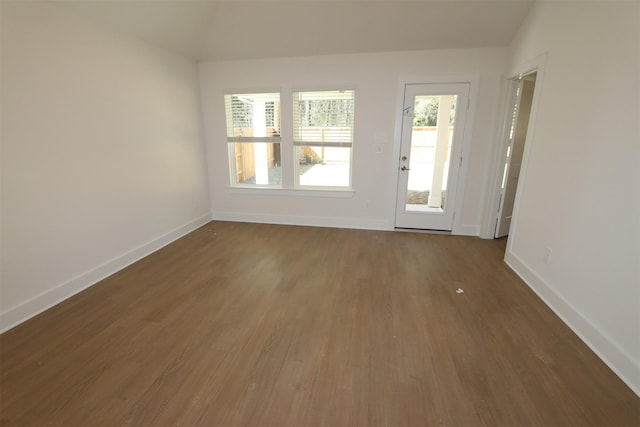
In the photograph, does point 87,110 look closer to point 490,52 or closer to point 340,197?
point 340,197

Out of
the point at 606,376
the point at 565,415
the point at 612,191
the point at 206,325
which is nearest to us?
the point at 565,415

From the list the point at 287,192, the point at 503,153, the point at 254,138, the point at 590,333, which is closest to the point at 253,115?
the point at 254,138

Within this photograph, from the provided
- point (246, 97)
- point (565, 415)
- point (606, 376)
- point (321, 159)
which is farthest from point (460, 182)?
point (246, 97)

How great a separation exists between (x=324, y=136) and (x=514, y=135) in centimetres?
252

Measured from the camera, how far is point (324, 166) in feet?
14.7

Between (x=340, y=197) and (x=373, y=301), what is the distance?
220 centimetres

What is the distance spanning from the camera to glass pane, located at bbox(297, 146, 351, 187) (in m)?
4.39

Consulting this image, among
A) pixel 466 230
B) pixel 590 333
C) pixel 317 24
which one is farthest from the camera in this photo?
pixel 466 230

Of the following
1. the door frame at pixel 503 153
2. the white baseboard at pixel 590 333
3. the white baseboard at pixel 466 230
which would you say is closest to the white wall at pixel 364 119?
the white baseboard at pixel 466 230

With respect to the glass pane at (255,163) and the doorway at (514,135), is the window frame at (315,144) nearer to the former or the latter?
the glass pane at (255,163)

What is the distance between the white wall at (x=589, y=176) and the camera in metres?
1.81

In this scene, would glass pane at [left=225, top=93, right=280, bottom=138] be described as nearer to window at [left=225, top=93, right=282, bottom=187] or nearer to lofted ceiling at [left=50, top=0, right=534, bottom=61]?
window at [left=225, top=93, right=282, bottom=187]

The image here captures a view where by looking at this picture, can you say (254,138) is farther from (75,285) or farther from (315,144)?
(75,285)

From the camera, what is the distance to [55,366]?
5.95 ft
